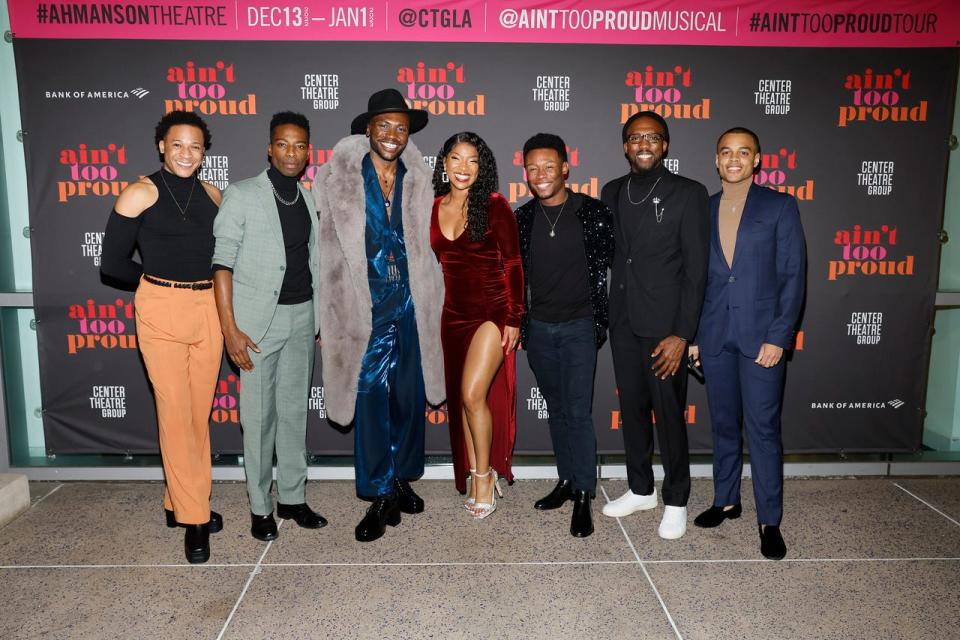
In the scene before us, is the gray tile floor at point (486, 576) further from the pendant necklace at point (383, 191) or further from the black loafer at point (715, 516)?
the pendant necklace at point (383, 191)

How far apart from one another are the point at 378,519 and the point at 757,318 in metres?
2.13

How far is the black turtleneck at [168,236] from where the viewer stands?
3008 millimetres

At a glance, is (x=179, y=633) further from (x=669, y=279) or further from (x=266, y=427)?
(x=669, y=279)

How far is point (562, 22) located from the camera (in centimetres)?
396

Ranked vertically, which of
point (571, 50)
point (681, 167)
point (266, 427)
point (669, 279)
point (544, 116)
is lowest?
point (266, 427)

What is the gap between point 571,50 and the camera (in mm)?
3969

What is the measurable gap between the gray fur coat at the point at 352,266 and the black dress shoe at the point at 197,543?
798mm

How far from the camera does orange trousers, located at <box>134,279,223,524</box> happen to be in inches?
118

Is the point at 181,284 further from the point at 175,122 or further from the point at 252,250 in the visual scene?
the point at 175,122

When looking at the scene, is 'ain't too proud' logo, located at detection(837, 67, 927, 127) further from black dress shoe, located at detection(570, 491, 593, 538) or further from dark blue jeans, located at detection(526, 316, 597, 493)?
black dress shoe, located at detection(570, 491, 593, 538)

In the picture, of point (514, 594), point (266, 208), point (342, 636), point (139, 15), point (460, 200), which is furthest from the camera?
point (139, 15)

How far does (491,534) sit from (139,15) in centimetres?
357

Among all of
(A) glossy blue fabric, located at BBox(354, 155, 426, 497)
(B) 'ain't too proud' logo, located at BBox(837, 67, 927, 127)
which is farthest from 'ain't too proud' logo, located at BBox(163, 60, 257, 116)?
(B) 'ain't too proud' logo, located at BBox(837, 67, 927, 127)

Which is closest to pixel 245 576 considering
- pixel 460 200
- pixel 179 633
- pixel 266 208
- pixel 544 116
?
pixel 179 633
